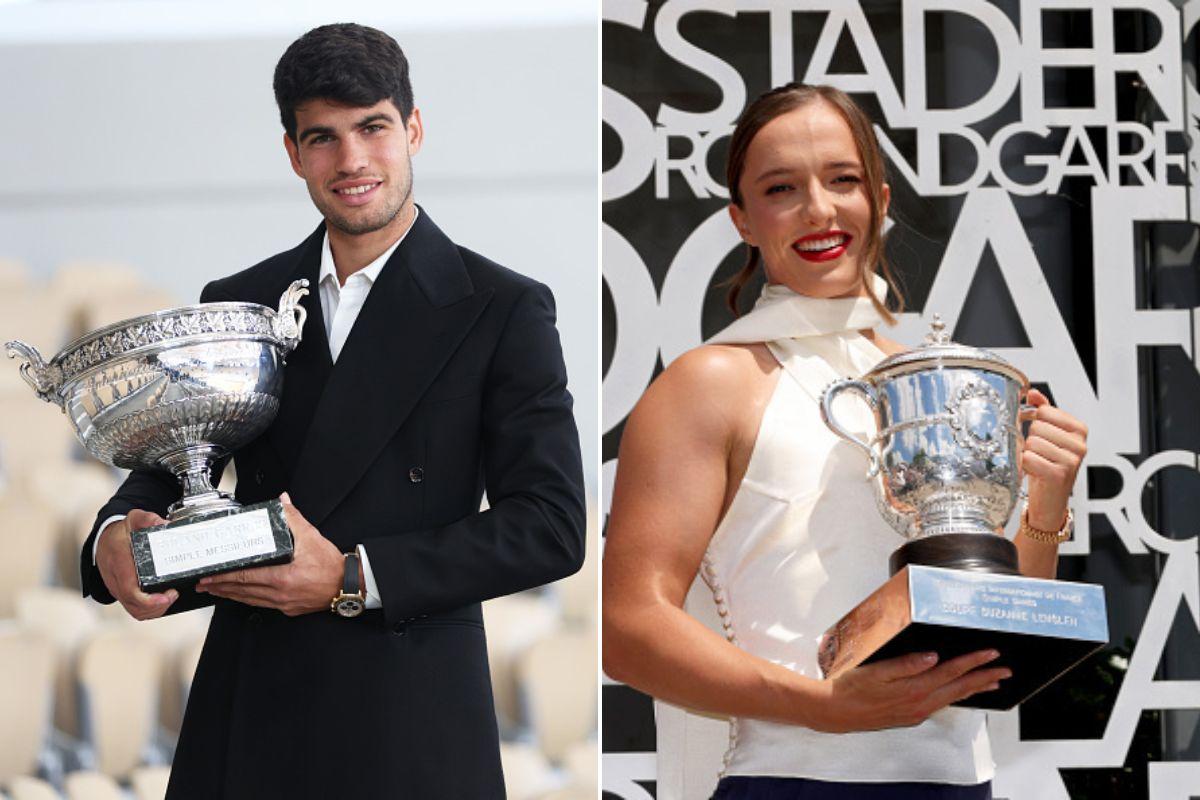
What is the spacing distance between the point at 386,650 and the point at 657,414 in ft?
1.45

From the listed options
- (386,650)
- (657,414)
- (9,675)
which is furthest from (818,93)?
(9,675)

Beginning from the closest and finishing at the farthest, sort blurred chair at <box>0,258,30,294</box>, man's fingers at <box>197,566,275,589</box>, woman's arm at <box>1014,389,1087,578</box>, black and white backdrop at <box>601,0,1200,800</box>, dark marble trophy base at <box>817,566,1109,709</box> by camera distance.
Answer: dark marble trophy base at <box>817,566,1109,709</box>, man's fingers at <box>197,566,275,589</box>, woman's arm at <box>1014,389,1087,578</box>, blurred chair at <box>0,258,30,294</box>, black and white backdrop at <box>601,0,1200,800</box>

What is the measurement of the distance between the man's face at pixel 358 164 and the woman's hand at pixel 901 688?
86cm

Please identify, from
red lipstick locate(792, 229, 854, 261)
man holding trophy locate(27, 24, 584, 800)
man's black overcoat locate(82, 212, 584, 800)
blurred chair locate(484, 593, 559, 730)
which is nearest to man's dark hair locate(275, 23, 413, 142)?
man holding trophy locate(27, 24, 584, 800)

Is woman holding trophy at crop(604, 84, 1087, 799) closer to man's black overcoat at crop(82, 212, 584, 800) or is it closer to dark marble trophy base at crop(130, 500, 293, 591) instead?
man's black overcoat at crop(82, 212, 584, 800)

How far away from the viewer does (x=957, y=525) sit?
80.6 inches

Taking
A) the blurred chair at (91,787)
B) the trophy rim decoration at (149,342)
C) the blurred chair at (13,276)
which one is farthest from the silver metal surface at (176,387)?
the blurred chair at (91,787)

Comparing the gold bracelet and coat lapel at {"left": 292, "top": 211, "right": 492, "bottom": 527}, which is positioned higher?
coat lapel at {"left": 292, "top": 211, "right": 492, "bottom": 527}

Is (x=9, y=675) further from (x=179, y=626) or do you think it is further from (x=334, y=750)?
(x=334, y=750)

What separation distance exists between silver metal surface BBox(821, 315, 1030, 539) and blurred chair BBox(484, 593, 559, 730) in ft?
1.52

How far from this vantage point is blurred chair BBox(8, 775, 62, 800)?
2.31 meters

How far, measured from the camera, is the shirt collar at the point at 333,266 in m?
2.33

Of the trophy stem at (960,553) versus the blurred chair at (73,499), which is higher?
the blurred chair at (73,499)

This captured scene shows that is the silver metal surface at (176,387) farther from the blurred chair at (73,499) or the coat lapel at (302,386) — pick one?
the blurred chair at (73,499)
